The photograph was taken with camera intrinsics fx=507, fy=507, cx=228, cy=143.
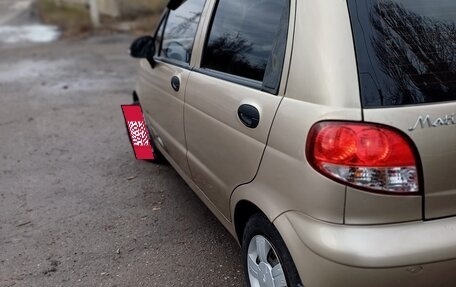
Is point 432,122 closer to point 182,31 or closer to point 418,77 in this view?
point 418,77

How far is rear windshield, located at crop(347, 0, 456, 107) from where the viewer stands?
195cm

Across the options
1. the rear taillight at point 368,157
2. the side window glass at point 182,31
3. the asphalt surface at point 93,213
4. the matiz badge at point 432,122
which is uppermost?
the side window glass at point 182,31

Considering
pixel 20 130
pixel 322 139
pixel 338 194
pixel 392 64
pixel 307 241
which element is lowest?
pixel 20 130

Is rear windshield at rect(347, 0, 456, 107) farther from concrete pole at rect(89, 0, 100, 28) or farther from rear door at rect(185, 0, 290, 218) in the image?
concrete pole at rect(89, 0, 100, 28)

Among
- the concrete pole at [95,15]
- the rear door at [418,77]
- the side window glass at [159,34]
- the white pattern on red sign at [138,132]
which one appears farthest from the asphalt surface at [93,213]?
the concrete pole at [95,15]

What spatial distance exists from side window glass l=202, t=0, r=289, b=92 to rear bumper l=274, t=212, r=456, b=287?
72 centimetres

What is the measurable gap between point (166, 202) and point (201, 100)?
1.47 m

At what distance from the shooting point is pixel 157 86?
13.1ft

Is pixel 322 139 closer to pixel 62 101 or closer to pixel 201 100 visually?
pixel 201 100

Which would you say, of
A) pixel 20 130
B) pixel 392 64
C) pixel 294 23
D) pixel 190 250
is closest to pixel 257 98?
pixel 294 23

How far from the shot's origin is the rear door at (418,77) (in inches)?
74.6

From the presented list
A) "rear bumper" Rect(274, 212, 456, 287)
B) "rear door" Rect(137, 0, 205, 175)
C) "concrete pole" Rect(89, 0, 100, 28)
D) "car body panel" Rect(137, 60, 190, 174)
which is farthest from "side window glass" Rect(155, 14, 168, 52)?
"concrete pole" Rect(89, 0, 100, 28)

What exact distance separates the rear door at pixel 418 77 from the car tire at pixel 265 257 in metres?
0.62

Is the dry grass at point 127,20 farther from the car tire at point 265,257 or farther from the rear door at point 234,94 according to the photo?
the car tire at point 265,257
